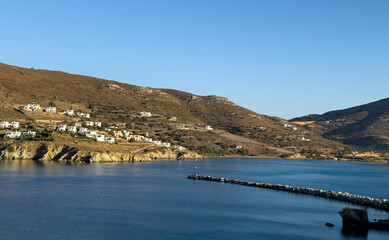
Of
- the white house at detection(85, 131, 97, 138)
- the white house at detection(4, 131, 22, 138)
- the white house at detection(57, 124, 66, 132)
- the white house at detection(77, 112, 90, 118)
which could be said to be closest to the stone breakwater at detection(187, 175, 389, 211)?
the white house at detection(85, 131, 97, 138)

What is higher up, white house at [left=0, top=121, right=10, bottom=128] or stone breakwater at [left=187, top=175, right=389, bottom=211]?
white house at [left=0, top=121, right=10, bottom=128]

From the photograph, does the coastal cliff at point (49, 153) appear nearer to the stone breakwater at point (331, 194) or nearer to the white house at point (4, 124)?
the white house at point (4, 124)

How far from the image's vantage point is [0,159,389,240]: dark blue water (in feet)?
126

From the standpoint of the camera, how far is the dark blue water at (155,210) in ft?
126

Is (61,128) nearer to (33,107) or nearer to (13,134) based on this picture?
(13,134)

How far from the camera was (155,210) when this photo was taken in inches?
1918

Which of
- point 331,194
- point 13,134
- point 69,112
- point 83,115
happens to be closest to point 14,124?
point 13,134

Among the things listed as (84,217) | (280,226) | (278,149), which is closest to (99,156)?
(84,217)

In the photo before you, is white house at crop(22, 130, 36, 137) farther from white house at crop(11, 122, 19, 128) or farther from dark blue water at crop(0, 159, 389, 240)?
dark blue water at crop(0, 159, 389, 240)

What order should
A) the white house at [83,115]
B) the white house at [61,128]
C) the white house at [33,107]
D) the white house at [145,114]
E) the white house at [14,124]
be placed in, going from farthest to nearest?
1. the white house at [145,114]
2. the white house at [83,115]
3. the white house at [33,107]
4. the white house at [61,128]
5. the white house at [14,124]

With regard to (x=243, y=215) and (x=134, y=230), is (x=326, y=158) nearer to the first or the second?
(x=243, y=215)

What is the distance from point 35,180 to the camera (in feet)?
224

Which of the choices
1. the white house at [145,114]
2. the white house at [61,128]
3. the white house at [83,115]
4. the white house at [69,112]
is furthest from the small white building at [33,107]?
the white house at [145,114]

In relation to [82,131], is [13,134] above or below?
below
